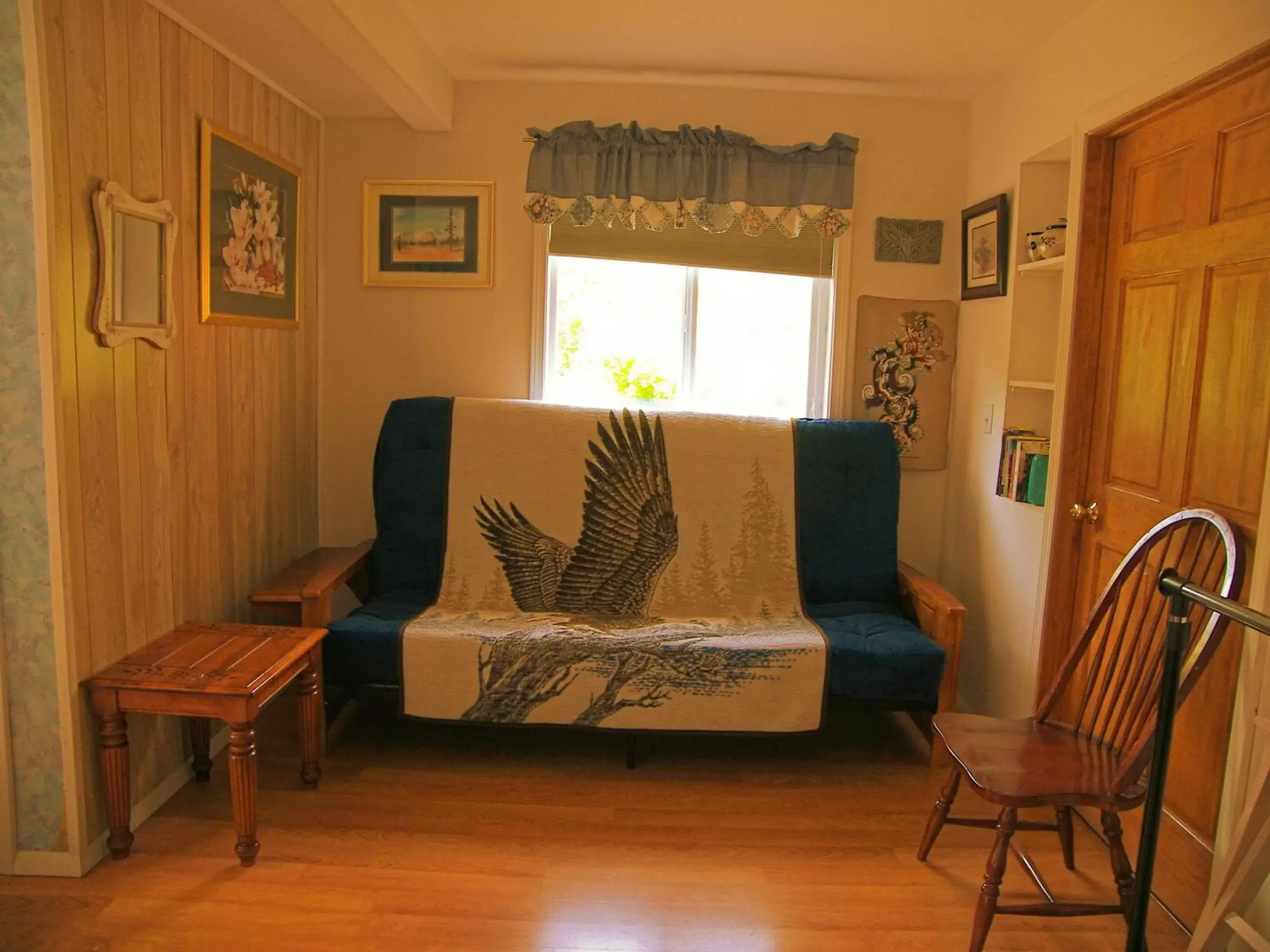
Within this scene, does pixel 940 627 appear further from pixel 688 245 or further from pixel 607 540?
pixel 688 245

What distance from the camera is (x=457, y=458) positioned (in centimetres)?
328

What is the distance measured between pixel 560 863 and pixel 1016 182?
8.47 feet

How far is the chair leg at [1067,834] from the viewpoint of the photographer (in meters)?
2.28

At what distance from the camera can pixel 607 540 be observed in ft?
10.6

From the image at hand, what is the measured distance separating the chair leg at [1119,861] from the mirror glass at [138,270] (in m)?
2.60

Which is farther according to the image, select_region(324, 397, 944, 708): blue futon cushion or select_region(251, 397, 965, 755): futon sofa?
select_region(324, 397, 944, 708): blue futon cushion

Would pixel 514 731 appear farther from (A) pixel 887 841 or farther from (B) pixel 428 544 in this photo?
(A) pixel 887 841

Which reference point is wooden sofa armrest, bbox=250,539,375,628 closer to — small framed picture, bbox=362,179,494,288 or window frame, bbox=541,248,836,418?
window frame, bbox=541,248,836,418

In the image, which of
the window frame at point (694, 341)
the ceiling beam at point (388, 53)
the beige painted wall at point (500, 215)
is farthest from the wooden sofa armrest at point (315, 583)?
the ceiling beam at point (388, 53)

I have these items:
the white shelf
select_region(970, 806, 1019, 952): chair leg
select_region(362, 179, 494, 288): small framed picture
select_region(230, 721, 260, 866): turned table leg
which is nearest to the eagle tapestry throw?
select_region(362, 179, 494, 288): small framed picture

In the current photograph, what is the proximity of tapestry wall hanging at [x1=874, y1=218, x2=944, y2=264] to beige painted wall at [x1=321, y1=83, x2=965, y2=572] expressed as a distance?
32 millimetres

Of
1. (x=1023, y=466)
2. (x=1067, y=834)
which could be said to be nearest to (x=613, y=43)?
(x=1023, y=466)

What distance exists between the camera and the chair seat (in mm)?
1919

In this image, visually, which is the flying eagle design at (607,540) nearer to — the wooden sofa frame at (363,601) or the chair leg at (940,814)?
the wooden sofa frame at (363,601)
